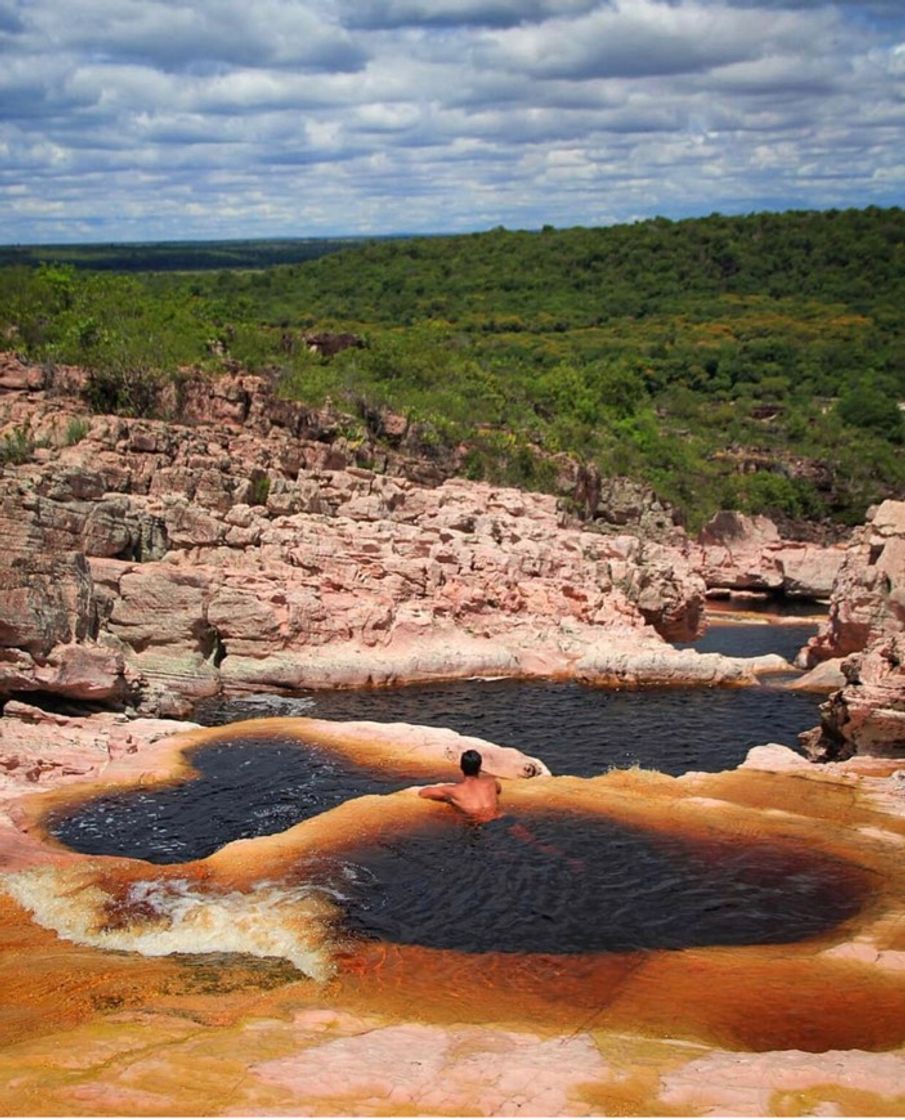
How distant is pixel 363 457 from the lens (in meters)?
48.1

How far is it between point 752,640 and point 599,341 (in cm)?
5868

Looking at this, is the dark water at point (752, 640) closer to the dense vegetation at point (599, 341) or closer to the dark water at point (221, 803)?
the dense vegetation at point (599, 341)

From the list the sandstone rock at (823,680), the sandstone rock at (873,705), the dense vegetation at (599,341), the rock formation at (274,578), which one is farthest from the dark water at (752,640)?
the sandstone rock at (873,705)

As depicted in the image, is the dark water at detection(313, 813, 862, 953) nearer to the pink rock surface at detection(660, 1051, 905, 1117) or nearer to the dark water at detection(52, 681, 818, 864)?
the dark water at detection(52, 681, 818, 864)

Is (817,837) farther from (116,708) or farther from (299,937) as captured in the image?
(116,708)

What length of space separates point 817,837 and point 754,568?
35.9 metres

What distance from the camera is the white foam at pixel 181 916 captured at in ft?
48.8

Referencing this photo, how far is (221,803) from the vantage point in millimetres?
21656

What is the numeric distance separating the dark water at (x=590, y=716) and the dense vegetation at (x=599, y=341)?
71.1ft

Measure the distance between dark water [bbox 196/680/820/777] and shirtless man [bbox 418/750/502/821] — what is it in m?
5.04

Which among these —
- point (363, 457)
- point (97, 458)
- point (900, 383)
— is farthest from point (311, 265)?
point (97, 458)

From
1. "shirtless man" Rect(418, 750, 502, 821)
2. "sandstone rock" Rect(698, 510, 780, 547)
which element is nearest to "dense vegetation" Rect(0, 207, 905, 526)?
"sandstone rock" Rect(698, 510, 780, 547)

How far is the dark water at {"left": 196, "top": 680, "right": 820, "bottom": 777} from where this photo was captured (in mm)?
26797

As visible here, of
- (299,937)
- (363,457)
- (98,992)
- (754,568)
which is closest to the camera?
(98,992)
